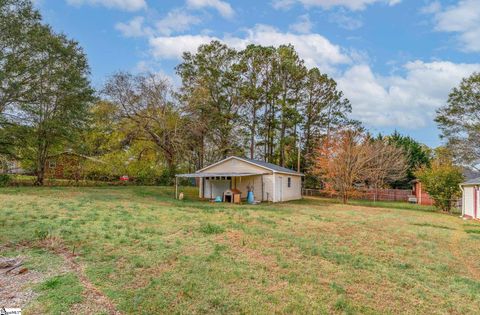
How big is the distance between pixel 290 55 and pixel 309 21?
15512 mm

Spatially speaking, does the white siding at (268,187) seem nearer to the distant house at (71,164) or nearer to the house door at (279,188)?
the house door at (279,188)


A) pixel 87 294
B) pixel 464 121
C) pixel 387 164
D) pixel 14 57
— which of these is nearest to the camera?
pixel 87 294

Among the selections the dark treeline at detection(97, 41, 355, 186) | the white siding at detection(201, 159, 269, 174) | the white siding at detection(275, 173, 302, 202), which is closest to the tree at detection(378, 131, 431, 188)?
the dark treeline at detection(97, 41, 355, 186)

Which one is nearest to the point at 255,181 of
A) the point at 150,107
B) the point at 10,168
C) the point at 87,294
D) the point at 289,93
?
the point at 150,107

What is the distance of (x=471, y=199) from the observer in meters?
16.3

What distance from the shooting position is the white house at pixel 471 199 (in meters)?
15.6

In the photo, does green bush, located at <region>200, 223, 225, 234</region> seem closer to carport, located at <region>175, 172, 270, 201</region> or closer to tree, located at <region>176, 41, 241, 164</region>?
carport, located at <region>175, 172, 270, 201</region>

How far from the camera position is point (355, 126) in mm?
32406

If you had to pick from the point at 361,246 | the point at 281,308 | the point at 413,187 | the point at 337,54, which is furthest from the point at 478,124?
the point at 281,308

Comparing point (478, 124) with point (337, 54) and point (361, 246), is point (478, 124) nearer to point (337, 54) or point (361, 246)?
point (337, 54)

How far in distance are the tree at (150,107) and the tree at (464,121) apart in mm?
21660

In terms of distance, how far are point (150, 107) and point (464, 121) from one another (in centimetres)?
2515

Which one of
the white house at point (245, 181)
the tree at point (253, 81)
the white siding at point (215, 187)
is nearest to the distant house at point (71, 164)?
the white siding at point (215, 187)

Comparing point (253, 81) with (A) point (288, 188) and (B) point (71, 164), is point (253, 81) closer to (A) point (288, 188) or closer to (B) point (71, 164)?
(A) point (288, 188)
